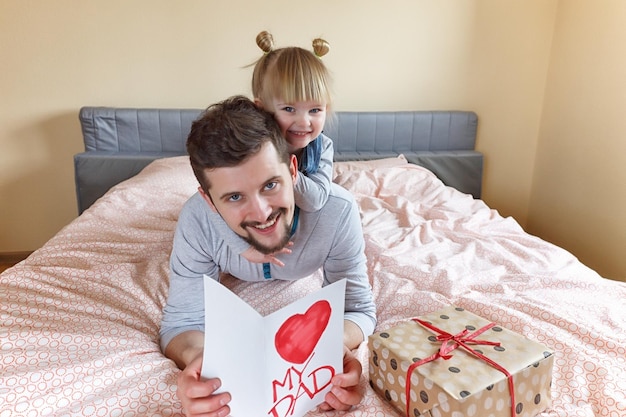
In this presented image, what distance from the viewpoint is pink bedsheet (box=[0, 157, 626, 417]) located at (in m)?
0.92

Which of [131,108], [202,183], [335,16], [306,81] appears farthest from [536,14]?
[202,183]

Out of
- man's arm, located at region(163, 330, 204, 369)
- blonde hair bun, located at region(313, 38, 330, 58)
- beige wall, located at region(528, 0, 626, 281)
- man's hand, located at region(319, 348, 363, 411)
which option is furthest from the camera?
beige wall, located at region(528, 0, 626, 281)

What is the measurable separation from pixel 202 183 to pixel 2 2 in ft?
7.60

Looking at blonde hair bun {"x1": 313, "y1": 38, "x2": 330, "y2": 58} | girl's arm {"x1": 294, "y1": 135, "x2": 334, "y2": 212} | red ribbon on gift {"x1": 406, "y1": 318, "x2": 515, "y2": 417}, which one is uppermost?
blonde hair bun {"x1": 313, "y1": 38, "x2": 330, "y2": 58}

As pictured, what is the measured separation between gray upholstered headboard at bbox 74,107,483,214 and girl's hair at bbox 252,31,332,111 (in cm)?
131

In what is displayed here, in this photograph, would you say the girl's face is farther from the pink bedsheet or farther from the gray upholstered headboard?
the gray upholstered headboard

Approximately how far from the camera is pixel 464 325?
93 cm

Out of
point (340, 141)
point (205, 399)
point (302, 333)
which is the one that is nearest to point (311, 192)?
point (302, 333)

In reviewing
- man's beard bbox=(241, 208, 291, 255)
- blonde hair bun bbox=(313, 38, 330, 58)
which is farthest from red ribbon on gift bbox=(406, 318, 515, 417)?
blonde hair bun bbox=(313, 38, 330, 58)

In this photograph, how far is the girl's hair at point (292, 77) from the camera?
1.29 meters

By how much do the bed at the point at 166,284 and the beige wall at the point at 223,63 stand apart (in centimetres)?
21

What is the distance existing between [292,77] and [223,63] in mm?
1617

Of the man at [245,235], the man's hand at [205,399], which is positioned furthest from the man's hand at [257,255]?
the man's hand at [205,399]

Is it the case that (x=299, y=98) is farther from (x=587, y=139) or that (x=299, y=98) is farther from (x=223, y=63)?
(x=587, y=139)
